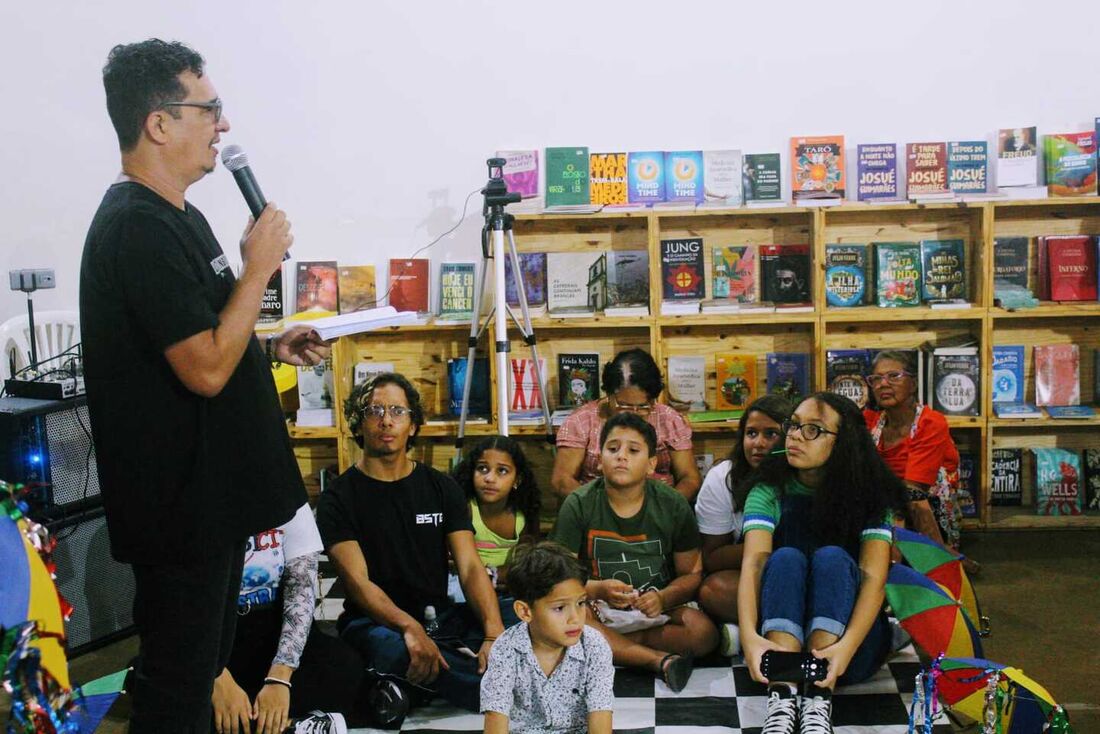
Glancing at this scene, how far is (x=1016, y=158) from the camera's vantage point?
4.33 m

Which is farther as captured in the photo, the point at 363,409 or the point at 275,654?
the point at 363,409

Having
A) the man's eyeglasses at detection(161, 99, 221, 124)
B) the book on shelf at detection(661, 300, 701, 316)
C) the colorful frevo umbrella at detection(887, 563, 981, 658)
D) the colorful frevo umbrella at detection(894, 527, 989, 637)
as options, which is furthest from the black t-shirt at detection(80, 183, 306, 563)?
the book on shelf at detection(661, 300, 701, 316)

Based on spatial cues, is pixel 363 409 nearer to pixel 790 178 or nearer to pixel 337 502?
pixel 337 502

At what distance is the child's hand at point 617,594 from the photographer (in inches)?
122

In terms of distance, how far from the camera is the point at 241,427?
1.79 m

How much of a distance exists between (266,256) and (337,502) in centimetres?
146

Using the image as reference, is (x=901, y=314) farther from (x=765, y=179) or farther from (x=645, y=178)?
(x=645, y=178)

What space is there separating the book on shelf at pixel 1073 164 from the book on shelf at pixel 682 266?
129 cm

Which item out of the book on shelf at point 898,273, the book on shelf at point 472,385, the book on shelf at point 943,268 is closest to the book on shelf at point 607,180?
the book on shelf at point 472,385

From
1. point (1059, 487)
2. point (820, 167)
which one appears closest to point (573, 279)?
point (820, 167)

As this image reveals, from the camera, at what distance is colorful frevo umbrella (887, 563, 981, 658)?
273 centimetres

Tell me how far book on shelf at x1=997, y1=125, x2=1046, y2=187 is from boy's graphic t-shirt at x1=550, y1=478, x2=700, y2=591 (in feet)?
6.52

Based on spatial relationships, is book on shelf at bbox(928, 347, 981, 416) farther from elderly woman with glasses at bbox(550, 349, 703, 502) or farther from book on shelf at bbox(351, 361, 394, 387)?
book on shelf at bbox(351, 361, 394, 387)

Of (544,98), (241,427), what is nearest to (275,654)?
(241,427)
